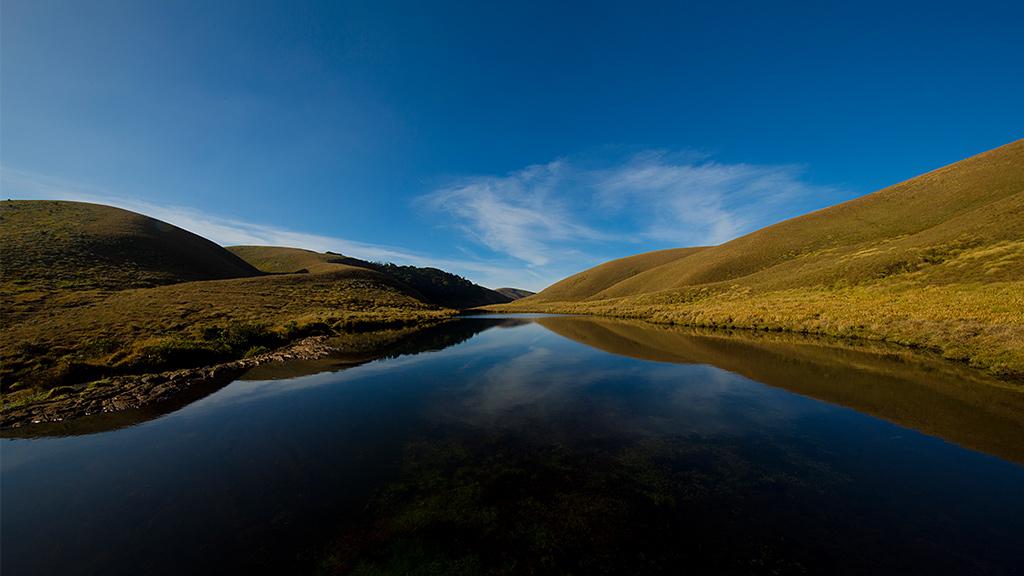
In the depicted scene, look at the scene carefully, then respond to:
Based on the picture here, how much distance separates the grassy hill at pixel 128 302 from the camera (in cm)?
1847

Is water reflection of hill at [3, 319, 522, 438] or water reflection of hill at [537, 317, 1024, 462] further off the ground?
water reflection of hill at [537, 317, 1024, 462]

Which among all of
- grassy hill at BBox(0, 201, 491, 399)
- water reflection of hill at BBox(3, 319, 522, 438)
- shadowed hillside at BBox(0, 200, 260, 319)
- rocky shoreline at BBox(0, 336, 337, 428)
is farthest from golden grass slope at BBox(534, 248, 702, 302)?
rocky shoreline at BBox(0, 336, 337, 428)

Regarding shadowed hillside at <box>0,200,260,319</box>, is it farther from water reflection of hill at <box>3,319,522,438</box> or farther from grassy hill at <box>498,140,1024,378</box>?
grassy hill at <box>498,140,1024,378</box>

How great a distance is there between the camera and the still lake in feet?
19.2

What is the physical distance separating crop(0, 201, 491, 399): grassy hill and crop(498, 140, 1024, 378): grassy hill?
42599mm

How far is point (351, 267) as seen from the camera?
360ft

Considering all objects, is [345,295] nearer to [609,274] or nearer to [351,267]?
[351,267]

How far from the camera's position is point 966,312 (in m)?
21.4

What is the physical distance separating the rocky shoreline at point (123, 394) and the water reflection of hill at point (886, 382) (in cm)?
2650

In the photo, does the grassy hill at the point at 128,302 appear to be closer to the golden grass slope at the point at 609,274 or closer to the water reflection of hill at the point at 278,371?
the water reflection of hill at the point at 278,371

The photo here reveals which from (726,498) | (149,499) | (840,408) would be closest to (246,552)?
(149,499)

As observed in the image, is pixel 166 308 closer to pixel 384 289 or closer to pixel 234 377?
pixel 234 377

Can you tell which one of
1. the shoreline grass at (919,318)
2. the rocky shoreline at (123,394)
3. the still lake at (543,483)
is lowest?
the rocky shoreline at (123,394)

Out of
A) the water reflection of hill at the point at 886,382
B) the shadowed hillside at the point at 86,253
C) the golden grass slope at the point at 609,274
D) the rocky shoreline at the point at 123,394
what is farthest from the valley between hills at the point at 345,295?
the golden grass slope at the point at 609,274
